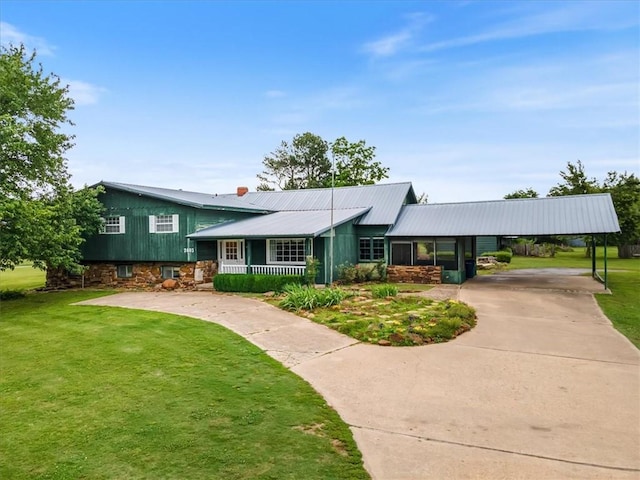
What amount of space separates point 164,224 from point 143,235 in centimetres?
133

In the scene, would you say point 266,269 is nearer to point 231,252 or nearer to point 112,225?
point 231,252

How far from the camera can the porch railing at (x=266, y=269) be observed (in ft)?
64.1

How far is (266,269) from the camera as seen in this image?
2008 cm

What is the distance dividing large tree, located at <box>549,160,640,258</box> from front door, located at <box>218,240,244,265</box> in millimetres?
24890

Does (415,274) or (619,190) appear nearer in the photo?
(415,274)

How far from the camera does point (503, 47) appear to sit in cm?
1602

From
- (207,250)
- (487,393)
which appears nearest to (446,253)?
(207,250)

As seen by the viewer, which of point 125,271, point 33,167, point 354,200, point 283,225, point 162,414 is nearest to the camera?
point 162,414

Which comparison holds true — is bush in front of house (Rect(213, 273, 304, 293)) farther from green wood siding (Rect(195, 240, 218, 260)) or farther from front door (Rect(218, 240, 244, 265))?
front door (Rect(218, 240, 244, 265))

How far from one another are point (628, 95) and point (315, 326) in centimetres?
1443

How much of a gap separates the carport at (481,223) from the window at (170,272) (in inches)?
434

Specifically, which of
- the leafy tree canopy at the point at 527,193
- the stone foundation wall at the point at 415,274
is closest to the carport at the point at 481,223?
the stone foundation wall at the point at 415,274

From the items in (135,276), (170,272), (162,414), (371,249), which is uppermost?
(371,249)

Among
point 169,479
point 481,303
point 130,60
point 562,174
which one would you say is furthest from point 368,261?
point 562,174
